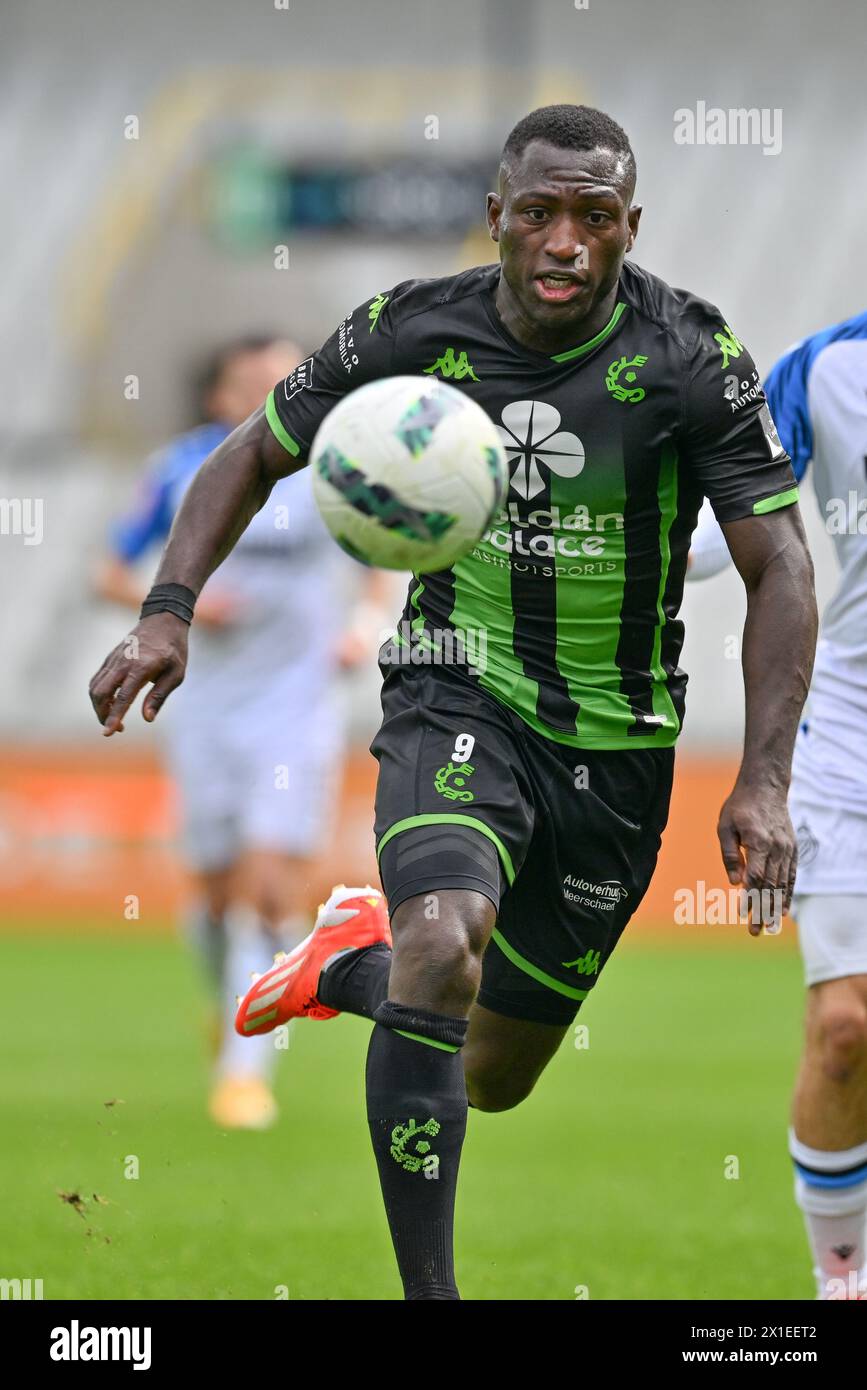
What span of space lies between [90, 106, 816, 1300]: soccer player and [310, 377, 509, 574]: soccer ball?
0.42 meters

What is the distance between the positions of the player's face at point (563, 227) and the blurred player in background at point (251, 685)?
4318 mm

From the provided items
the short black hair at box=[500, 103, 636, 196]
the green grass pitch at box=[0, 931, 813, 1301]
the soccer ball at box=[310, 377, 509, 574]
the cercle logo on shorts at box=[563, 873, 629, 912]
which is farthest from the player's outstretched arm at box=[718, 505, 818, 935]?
the green grass pitch at box=[0, 931, 813, 1301]

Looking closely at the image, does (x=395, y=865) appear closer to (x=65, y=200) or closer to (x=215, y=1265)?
(x=215, y=1265)

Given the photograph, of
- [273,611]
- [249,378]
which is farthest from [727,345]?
[273,611]

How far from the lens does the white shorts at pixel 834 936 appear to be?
195 inches

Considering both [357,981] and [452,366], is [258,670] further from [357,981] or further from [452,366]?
[452,366]

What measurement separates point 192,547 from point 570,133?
1188mm

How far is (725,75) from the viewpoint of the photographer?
22703 mm

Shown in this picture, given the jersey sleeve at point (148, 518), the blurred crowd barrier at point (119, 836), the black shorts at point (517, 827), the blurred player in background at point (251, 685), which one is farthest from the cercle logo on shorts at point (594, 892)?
the blurred crowd barrier at point (119, 836)

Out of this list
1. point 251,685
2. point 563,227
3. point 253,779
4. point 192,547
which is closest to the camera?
point 563,227

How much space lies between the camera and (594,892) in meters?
4.84

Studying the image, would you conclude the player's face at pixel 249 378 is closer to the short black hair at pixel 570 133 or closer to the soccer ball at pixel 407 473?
the short black hair at pixel 570 133

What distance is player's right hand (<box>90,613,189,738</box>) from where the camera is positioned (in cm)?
436

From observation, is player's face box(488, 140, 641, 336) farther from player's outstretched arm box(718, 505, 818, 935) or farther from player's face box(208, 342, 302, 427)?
player's face box(208, 342, 302, 427)
